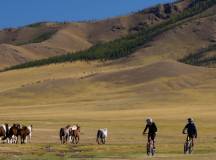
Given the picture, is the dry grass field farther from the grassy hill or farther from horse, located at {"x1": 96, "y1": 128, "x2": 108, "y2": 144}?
horse, located at {"x1": 96, "y1": 128, "x2": 108, "y2": 144}

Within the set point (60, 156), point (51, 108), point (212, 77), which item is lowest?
point (60, 156)

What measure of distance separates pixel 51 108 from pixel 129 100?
16815 millimetres

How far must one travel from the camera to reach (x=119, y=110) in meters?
107

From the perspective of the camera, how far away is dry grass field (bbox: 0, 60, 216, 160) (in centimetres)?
3972

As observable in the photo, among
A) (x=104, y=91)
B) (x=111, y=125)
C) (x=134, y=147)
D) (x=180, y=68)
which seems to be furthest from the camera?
(x=180, y=68)

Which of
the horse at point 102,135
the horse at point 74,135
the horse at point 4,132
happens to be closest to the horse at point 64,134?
the horse at point 74,135

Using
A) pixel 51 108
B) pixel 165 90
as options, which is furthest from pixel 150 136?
pixel 165 90

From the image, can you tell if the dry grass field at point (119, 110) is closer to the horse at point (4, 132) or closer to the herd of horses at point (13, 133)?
the herd of horses at point (13, 133)

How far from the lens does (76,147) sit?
1649 inches

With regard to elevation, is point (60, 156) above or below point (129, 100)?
below

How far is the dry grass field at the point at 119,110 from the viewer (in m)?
39.7

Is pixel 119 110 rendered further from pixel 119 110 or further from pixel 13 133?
pixel 13 133

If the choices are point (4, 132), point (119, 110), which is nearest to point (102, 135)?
point (4, 132)

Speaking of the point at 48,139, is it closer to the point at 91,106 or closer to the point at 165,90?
the point at 91,106
